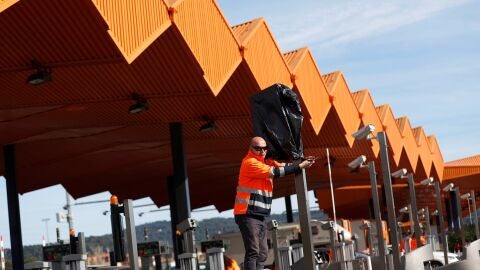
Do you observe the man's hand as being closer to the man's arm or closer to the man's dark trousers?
the man's arm

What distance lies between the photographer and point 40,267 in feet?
35.0

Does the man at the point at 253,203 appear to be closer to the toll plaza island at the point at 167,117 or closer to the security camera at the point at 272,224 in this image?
the toll plaza island at the point at 167,117

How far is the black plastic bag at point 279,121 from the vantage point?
39.2ft

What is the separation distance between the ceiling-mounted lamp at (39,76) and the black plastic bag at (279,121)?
10.8m

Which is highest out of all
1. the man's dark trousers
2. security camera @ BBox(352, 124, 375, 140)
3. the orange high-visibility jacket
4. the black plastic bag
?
security camera @ BBox(352, 124, 375, 140)

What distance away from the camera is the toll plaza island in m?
17.4

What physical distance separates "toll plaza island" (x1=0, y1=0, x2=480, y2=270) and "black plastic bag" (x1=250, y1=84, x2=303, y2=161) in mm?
A: 24

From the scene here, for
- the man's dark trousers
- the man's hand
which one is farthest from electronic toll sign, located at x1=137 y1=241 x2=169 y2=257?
the man's hand

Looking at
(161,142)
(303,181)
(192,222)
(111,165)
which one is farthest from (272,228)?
(111,165)

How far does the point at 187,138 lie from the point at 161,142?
5.65 ft

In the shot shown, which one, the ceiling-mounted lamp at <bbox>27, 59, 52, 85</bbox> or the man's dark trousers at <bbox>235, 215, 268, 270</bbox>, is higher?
the ceiling-mounted lamp at <bbox>27, 59, 52, 85</bbox>

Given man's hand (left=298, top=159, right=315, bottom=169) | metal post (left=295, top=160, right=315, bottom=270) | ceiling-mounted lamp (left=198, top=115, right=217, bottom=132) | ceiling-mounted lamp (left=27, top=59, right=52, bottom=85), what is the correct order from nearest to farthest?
man's hand (left=298, top=159, right=315, bottom=169), metal post (left=295, top=160, right=315, bottom=270), ceiling-mounted lamp (left=27, top=59, right=52, bottom=85), ceiling-mounted lamp (left=198, top=115, right=217, bottom=132)

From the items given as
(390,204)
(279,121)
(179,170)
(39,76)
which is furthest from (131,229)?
(179,170)

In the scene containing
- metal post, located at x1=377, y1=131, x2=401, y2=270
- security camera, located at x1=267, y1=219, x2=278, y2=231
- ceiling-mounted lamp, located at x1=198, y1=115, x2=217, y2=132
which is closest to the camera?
security camera, located at x1=267, y1=219, x2=278, y2=231
